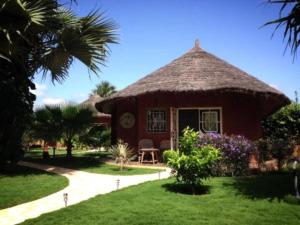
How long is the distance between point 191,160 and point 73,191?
284cm

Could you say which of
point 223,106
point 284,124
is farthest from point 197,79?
point 284,124

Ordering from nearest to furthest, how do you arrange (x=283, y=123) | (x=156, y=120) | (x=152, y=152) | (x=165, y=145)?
1. (x=152, y=152)
2. (x=165, y=145)
3. (x=156, y=120)
4. (x=283, y=123)

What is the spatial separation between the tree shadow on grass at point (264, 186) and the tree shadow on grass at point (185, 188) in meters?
0.55

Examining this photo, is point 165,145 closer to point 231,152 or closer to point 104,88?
point 231,152

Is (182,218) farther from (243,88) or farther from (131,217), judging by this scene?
(243,88)

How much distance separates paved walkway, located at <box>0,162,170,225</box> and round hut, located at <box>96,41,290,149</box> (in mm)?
3569

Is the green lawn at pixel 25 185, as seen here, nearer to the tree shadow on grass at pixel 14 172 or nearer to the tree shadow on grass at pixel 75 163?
the tree shadow on grass at pixel 14 172

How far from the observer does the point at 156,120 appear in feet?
50.1

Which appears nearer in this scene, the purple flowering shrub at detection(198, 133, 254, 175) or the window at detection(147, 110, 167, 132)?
the purple flowering shrub at detection(198, 133, 254, 175)

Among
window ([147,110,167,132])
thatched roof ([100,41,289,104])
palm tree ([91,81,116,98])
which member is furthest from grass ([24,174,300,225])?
palm tree ([91,81,116,98])

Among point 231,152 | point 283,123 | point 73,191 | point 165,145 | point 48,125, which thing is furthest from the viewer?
point 283,123

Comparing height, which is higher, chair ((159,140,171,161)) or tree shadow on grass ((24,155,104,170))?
chair ((159,140,171,161))

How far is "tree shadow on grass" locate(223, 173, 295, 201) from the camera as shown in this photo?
7192 millimetres

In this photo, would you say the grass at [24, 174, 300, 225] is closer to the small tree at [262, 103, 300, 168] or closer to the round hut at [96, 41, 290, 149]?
the round hut at [96, 41, 290, 149]
